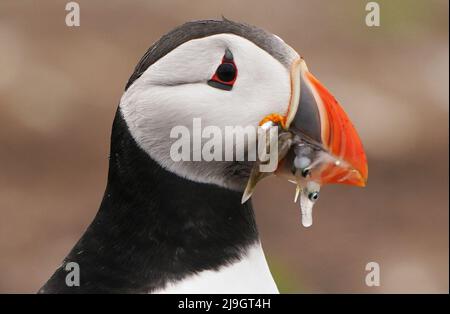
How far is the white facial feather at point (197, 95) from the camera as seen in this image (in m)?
3.01

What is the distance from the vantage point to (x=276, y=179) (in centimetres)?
835

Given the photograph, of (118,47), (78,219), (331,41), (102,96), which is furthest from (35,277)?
(331,41)

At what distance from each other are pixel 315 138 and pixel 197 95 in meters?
0.40

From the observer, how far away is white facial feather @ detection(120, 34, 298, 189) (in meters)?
3.01

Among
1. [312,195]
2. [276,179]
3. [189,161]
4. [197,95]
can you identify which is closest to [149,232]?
[189,161]

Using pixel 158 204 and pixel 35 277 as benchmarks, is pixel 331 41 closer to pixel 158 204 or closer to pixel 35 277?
pixel 35 277

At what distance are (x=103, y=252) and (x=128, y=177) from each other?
0.25m

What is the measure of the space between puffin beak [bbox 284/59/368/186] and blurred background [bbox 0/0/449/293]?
162 inches

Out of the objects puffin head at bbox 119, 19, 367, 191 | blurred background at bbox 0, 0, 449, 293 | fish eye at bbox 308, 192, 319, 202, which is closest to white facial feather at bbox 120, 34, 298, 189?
puffin head at bbox 119, 19, 367, 191

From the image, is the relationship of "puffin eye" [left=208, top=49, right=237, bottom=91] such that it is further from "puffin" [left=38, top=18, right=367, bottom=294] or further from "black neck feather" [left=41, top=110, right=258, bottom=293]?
"black neck feather" [left=41, top=110, right=258, bottom=293]

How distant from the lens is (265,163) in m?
3.15

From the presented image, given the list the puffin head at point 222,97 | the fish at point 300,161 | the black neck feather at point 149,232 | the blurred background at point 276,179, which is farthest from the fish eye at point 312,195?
the blurred background at point 276,179

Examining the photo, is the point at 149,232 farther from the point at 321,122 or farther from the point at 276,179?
the point at 276,179
